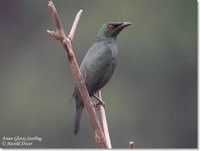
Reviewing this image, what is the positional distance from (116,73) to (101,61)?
239 inches

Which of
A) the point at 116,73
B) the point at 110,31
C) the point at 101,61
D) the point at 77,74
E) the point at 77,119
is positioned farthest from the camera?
the point at 116,73

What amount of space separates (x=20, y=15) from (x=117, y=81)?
2374mm

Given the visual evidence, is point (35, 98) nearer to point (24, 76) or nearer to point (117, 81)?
point (24, 76)

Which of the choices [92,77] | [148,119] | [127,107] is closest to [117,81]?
[127,107]

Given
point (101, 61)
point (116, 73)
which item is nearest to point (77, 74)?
point (101, 61)

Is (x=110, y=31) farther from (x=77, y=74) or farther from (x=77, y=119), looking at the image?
(x=77, y=74)

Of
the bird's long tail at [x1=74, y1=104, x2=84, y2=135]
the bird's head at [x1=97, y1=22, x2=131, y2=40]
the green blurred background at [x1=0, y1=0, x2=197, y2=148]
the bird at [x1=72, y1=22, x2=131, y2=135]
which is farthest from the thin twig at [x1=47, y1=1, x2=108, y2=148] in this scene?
the green blurred background at [x1=0, y1=0, x2=197, y2=148]

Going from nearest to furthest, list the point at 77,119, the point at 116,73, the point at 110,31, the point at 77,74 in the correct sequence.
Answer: the point at 77,74 → the point at 77,119 → the point at 110,31 → the point at 116,73

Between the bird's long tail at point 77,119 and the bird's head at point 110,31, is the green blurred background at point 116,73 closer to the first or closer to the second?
the bird's head at point 110,31

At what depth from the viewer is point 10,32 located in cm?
1176

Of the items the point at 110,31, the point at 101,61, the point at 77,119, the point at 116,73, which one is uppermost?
the point at 110,31

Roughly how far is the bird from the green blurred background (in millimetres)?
4077

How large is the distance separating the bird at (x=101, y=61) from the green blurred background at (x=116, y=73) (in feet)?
13.4

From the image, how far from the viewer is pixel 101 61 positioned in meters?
5.95
